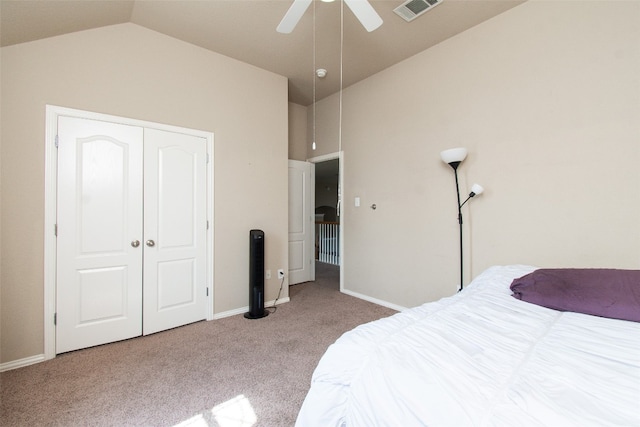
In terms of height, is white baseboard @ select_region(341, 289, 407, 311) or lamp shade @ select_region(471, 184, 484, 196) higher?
lamp shade @ select_region(471, 184, 484, 196)

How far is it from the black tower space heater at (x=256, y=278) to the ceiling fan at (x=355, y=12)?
2.05 metres

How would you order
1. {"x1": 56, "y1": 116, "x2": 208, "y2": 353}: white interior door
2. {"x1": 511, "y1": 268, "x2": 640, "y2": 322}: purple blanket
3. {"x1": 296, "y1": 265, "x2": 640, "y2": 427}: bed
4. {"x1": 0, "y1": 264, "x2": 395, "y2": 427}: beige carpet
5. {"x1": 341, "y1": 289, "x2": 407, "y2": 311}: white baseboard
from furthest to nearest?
1. {"x1": 341, "y1": 289, "x2": 407, "y2": 311}: white baseboard
2. {"x1": 56, "y1": 116, "x2": 208, "y2": 353}: white interior door
3. {"x1": 0, "y1": 264, "x2": 395, "y2": 427}: beige carpet
4. {"x1": 511, "y1": 268, "x2": 640, "y2": 322}: purple blanket
5. {"x1": 296, "y1": 265, "x2": 640, "y2": 427}: bed

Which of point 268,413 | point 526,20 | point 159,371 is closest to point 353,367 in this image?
point 268,413

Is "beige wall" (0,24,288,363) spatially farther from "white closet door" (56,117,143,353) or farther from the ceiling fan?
the ceiling fan

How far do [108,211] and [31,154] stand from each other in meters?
0.66

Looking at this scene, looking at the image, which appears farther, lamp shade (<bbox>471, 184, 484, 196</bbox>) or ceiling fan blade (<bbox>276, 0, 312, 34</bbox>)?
lamp shade (<bbox>471, 184, 484, 196</bbox>)

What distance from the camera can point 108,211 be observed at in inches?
98.1

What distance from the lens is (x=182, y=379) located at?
197cm

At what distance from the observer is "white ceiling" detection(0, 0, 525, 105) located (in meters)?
2.07

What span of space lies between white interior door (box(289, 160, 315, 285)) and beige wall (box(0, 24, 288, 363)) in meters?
0.75

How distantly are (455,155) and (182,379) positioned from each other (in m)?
2.89

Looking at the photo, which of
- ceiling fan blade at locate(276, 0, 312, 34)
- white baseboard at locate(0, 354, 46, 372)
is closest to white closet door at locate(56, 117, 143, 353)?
white baseboard at locate(0, 354, 46, 372)

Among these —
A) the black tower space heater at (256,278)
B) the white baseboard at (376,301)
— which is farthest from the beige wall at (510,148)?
the black tower space heater at (256,278)

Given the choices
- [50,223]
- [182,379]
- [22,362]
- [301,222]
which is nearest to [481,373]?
[182,379]
